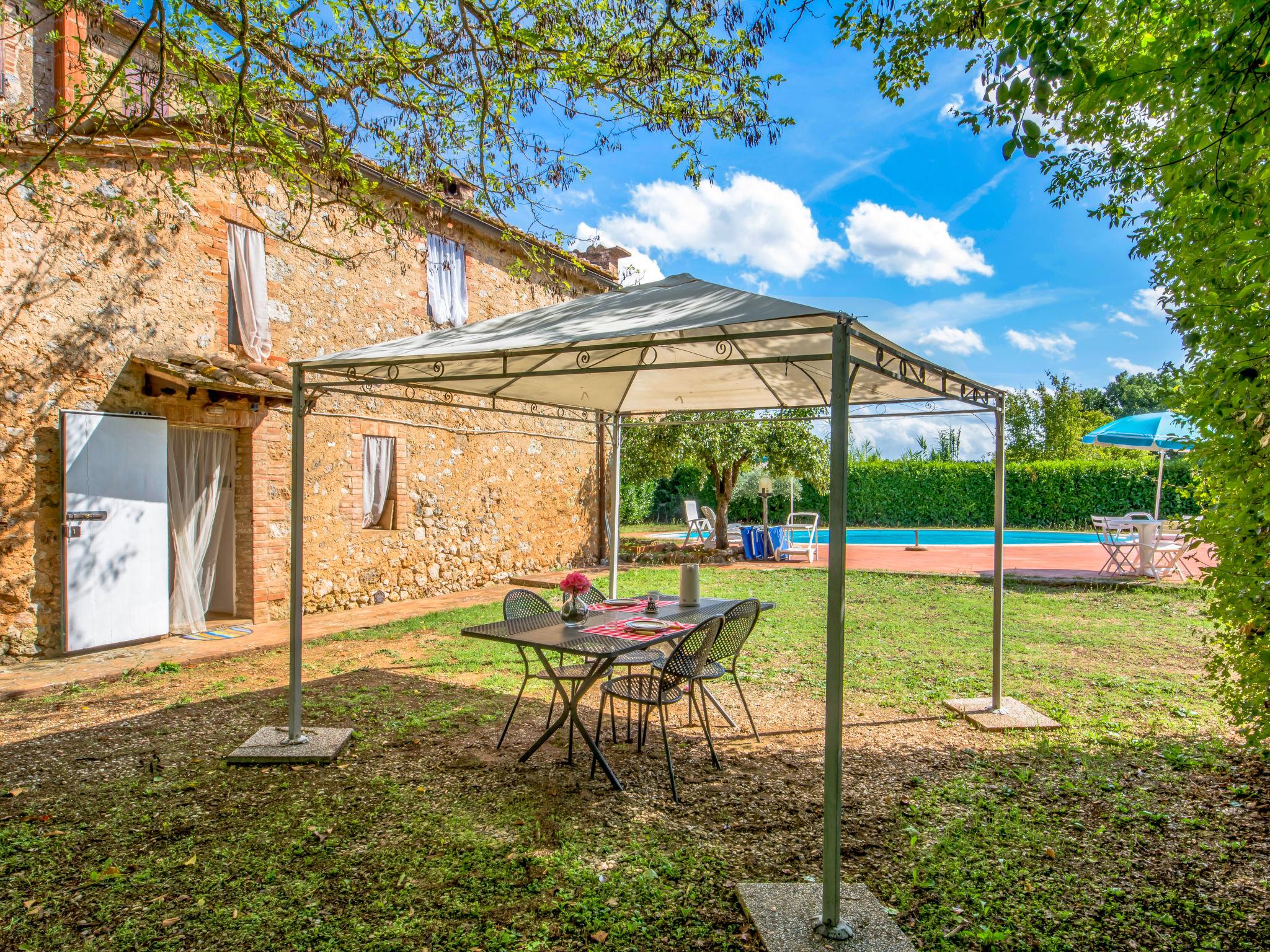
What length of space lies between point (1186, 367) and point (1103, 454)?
2353cm

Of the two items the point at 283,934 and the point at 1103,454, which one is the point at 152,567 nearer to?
A: the point at 283,934

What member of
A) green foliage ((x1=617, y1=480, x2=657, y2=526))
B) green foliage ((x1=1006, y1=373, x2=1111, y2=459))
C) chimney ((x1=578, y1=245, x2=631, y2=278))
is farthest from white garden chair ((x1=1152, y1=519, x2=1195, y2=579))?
green foliage ((x1=1006, y1=373, x2=1111, y2=459))

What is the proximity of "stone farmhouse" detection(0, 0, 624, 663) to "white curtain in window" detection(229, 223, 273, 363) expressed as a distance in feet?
0.07

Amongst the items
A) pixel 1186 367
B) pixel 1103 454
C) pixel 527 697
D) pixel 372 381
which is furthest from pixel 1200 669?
pixel 1103 454

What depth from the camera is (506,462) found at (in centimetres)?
1095

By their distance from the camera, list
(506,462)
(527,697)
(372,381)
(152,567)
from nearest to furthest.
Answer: (372,381) → (527,697) → (152,567) → (506,462)

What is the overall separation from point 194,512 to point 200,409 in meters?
1.10

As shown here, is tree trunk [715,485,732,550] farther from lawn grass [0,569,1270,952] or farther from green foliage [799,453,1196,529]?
lawn grass [0,569,1270,952]

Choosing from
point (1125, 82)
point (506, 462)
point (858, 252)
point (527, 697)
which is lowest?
point (527, 697)

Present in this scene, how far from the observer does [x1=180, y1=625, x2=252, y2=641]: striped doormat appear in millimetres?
7086

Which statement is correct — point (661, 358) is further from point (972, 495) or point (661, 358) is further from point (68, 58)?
point (972, 495)

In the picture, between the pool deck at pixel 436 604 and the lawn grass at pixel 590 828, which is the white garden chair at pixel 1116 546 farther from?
the lawn grass at pixel 590 828

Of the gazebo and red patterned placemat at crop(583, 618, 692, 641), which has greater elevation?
the gazebo

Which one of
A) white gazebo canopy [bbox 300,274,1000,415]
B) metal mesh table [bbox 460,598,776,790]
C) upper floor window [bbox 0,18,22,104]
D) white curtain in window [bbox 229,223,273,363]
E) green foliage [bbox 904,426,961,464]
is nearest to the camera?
white gazebo canopy [bbox 300,274,1000,415]
